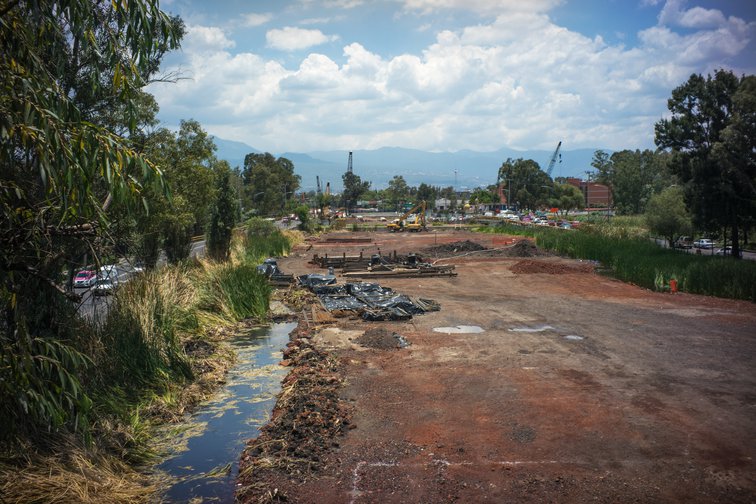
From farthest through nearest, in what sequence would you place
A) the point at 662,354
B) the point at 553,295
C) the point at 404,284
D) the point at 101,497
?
1. the point at 404,284
2. the point at 553,295
3. the point at 662,354
4. the point at 101,497

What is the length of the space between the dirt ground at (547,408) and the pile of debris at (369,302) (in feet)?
2.23

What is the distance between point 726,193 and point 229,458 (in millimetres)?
28892

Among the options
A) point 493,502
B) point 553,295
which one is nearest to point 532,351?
point 493,502

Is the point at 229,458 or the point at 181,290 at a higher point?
the point at 181,290

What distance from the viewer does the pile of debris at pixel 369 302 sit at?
19.2 m

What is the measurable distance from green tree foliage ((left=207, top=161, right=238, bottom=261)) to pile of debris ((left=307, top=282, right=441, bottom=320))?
21.8 ft

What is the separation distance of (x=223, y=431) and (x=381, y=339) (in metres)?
6.28

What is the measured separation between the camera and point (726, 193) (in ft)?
94.0

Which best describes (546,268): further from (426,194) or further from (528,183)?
(426,194)

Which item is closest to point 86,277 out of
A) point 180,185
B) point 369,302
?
point 180,185

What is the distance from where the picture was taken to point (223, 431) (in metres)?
10.4

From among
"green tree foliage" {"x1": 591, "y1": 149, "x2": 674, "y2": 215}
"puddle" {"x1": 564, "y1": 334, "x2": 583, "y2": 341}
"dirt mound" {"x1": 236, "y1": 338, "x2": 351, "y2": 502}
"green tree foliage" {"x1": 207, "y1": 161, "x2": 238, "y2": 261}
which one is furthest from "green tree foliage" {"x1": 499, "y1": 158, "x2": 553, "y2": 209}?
"dirt mound" {"x1": 236, "y1": 338, "x2": 351, "y2": 502}

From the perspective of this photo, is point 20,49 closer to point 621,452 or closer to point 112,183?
point 112,183

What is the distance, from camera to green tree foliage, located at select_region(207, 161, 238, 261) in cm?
2822
